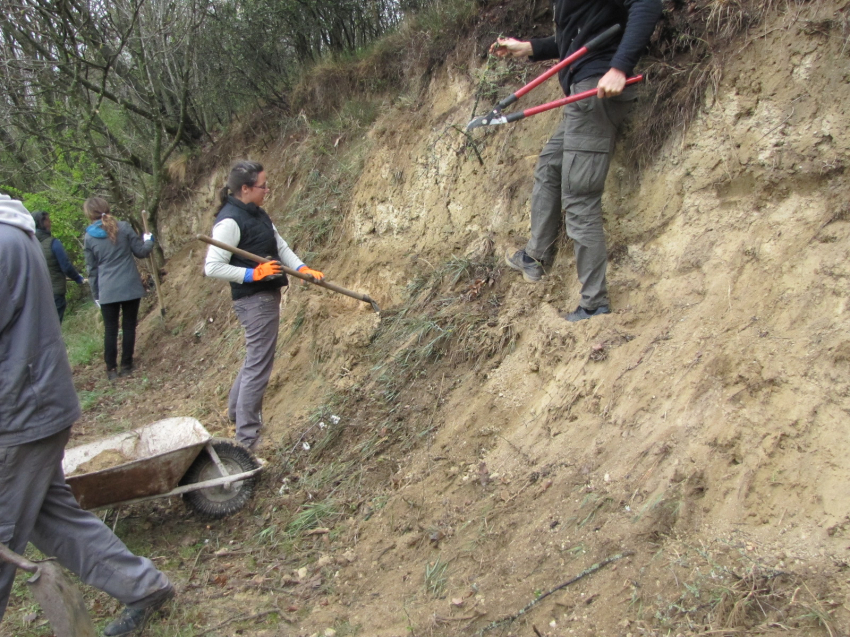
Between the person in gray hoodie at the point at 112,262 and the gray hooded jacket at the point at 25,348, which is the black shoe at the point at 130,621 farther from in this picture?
the person in gray hoodie at the point at 112,262

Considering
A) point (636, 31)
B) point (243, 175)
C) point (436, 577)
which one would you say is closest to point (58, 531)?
point (436, 577)

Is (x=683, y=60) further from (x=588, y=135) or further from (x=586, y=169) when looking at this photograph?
(x=586, y=169)

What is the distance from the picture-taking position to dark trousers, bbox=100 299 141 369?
7.33 meters

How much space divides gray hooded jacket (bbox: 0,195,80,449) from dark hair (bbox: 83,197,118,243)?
4750 mm

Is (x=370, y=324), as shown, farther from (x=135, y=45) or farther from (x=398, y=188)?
(x=135, y=45)

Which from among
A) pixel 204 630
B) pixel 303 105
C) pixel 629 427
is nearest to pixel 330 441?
pixel 204 630

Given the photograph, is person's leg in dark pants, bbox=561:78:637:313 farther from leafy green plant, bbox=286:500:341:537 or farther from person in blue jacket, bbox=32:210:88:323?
person in blue jacket, bbox=32:210:88:323

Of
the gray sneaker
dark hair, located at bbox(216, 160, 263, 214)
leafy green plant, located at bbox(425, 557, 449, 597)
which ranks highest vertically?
dark hair, located at bbox(216, 160, 263, 214)

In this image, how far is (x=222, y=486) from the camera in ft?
13.6

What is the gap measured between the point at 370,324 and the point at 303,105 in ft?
14.3

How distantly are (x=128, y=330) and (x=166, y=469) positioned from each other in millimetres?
4328

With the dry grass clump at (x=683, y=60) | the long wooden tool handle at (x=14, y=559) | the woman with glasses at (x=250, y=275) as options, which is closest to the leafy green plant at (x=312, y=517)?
the woman with glasses at (x=250, y=275)

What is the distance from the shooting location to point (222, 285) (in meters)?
8.30

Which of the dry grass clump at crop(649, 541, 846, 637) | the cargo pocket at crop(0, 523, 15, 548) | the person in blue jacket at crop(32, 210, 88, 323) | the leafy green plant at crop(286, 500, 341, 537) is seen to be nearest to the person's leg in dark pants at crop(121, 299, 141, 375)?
the person in blue jacket at crop(32, 210, 88, 323)
